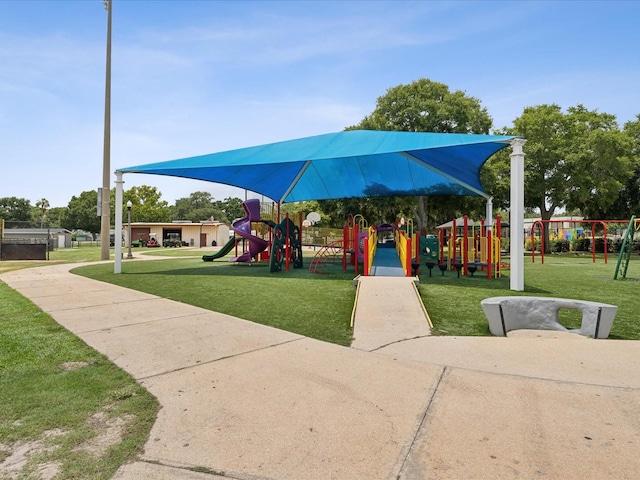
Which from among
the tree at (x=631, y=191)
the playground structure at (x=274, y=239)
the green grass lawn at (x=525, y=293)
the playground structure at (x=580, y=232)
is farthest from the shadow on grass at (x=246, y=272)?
the tree at (x=631, y=191)

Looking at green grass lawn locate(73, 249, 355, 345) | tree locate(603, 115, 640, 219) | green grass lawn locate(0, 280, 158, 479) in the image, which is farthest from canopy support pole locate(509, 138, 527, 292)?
tree locate(603, 115, 640, 219)

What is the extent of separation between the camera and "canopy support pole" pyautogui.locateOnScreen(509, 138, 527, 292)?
29.8ft

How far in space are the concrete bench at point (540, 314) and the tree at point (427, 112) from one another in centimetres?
2306

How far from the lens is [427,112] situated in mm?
27484

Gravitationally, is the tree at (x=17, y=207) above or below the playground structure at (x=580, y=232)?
above

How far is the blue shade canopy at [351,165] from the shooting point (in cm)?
1091

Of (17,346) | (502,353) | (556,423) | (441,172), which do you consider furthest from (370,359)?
(441,172)

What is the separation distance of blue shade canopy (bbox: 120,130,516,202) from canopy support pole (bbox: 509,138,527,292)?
16.9 inches

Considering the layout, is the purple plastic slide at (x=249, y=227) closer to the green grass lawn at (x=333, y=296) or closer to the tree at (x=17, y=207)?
the green grass lawn at (x=333, y=296)

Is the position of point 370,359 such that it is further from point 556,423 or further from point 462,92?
point 462,92

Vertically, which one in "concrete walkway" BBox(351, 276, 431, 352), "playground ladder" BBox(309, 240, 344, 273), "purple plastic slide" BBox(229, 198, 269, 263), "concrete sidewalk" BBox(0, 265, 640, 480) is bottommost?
"concrete sidewalk" BBox(0, 265, 640, 480)

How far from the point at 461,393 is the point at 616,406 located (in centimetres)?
117

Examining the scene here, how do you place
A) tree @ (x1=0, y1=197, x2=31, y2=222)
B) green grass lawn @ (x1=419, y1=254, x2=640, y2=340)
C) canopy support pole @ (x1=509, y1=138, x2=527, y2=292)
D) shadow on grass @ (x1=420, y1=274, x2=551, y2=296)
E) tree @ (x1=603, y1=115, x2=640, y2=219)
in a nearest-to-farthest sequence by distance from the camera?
green grass lawn @ (x1=419, y1=254, x2=640, y2=340)
canopy support pole @ (x1=509, y1=138, x2=527, y2=292)
shadow on grass @ (x1=420, y1=274, x2=551, y2=296)
tree @ (x1=603, y1=115, x2=640, y2=219)
tree @ (x1=0, y1=197, x2=31, y2=222)

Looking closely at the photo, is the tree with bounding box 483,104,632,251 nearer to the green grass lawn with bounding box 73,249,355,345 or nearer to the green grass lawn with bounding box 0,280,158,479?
the green grass lawn with bounding box 73,249,355,345
